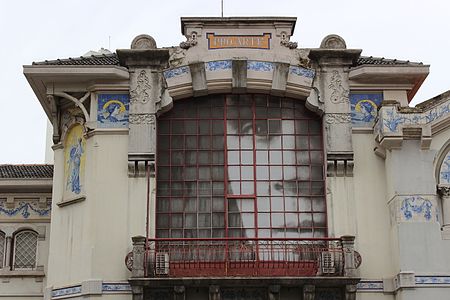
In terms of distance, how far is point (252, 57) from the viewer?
21.3 metres

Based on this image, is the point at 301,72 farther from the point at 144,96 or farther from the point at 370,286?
the point at 370,286

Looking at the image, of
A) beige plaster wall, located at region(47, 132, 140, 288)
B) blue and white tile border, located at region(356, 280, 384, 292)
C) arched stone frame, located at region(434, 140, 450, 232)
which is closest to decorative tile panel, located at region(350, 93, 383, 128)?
arched stone frame, located at region(434, 140, 450, 232)

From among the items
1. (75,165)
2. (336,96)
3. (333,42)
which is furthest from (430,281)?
(75,165)

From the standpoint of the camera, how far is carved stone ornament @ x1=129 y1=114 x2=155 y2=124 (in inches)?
808

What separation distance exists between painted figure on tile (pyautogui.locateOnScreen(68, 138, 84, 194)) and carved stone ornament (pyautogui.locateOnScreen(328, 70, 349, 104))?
A: 650 centimetres

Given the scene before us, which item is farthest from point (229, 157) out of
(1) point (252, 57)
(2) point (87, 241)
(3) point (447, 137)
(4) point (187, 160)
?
(3) point (447, 137)

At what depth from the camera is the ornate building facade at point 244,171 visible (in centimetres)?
1911

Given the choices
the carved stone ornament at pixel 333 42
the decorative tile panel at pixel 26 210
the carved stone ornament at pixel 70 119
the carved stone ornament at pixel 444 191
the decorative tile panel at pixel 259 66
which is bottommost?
the carved stone ornament at pixel 444 191

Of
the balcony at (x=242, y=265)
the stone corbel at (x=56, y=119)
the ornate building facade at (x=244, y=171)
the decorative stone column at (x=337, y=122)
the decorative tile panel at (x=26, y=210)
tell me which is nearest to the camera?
the balcony at (x=242, y=265)

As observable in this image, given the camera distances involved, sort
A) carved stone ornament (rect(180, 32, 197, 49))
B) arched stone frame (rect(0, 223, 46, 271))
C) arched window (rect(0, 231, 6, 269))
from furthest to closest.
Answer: arched stone frame (rect(0, 223, 46, 271)) → arched window (rect(0, 231, 6, 269)) → carved stone ornament (rect(180, 32, 197, 49))

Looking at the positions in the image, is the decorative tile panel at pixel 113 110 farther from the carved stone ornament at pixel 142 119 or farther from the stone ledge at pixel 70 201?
the stone ledge at pixel 70 201

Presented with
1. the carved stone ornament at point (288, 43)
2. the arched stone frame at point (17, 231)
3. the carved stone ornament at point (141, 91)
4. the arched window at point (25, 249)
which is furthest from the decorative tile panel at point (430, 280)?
the arched window at point (25, 249)

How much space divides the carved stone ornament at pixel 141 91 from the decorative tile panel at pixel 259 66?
2.62 meters

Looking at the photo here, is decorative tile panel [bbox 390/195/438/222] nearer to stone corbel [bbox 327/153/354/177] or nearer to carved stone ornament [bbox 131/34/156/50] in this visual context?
stone corbel [bbox 327/153/354/177]
